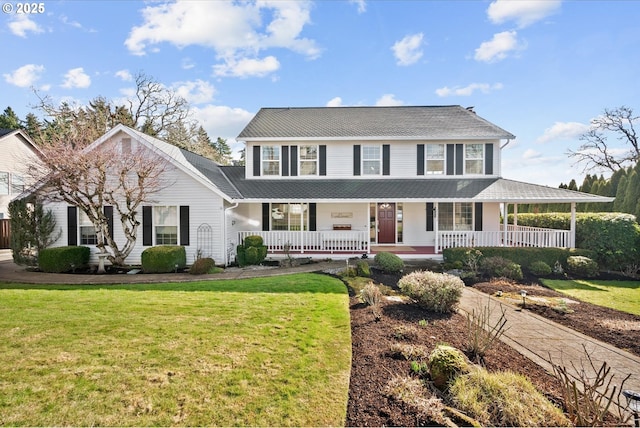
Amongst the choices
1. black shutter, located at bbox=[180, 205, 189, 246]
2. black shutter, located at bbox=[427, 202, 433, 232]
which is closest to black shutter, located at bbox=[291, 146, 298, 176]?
black shutter, located at bbox=[180, 205, 189, 246]

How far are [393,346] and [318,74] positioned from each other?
1612 centimetres

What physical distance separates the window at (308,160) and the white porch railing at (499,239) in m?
6.81

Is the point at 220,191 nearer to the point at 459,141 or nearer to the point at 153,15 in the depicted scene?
the point at 153,15

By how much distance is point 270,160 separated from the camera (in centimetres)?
1559

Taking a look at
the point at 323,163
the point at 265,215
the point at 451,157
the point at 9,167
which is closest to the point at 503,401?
the point at 265,215

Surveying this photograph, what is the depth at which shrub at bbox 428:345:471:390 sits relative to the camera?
3736mm

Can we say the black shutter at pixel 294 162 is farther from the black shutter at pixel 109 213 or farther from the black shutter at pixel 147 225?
the black shutter at pixel 109 213

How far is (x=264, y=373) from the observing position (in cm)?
402

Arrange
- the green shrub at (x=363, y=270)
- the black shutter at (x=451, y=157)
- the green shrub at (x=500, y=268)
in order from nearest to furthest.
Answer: the green shrub at (x=363, y=270)
the green shrub at (x=500, y=268)
the black shutter at (x=451, y=157)

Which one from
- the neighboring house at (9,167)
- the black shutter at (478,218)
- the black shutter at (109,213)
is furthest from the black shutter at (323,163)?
the neighboring house at (9,167)

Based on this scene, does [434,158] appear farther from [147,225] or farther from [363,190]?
[147,225]

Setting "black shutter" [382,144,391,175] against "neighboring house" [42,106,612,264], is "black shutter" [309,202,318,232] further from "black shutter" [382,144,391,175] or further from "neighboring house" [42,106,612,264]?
"black shutter" [382,144,391,175]

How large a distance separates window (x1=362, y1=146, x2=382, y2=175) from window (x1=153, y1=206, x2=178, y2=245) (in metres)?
9.04

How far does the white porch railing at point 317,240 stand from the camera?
13586mm
